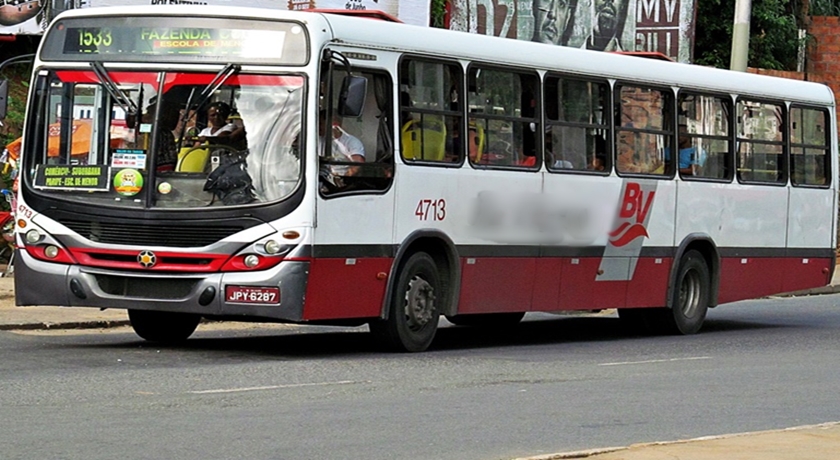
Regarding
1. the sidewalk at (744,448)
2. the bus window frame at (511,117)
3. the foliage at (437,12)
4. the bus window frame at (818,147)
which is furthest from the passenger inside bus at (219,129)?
the foliage at (437,12)

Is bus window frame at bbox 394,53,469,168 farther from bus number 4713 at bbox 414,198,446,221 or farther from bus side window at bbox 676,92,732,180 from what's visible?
bus side window at bbox 676,92,732,180

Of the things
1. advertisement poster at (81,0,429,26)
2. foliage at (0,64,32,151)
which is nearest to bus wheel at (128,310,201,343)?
advertisement poster at (81,0,429,26)

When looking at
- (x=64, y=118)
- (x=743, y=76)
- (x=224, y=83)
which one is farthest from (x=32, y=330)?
(x=743, y=76)

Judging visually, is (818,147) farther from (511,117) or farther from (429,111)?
(429,111)

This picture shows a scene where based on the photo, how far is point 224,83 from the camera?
44.3 ft

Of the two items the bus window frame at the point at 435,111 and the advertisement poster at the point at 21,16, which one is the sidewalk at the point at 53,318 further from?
the advertisement poster at the point at 21,16

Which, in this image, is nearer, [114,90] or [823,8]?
[114,90]

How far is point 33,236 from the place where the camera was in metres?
13.8

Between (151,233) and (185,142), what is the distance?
30.6 inches

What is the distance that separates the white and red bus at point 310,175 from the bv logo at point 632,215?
8 centimetres

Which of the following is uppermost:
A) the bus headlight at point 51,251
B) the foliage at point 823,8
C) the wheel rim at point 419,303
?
the foliage at point 823,8

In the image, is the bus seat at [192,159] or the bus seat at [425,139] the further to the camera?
the bus seat at [425,139]

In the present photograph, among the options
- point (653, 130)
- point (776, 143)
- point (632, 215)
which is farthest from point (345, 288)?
point (776, 143)

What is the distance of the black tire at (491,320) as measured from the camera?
1840 cm
